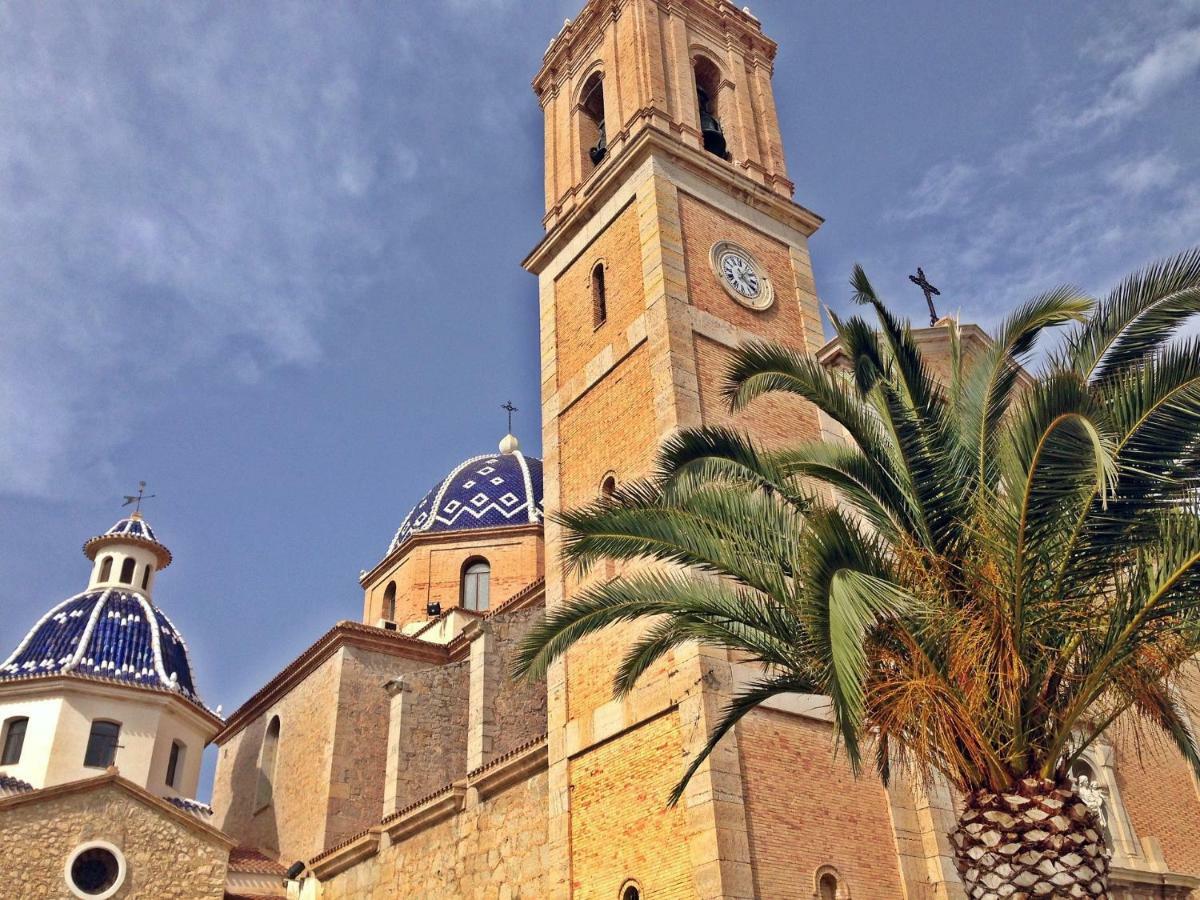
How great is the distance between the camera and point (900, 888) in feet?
35.6

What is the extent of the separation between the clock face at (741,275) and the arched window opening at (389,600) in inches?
512

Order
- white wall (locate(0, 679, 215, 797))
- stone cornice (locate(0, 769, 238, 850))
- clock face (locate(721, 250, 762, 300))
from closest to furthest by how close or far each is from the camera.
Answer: clock face (locate(721, 250, 762, 300)) → stone cornice (locate(0, 769, 238, 850)) → white wall (locate(0, 679, 215, 797))

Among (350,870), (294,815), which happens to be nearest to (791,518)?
(350,870)

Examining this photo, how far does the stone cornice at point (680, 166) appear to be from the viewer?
1499cm

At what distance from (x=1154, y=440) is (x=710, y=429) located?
281 cm

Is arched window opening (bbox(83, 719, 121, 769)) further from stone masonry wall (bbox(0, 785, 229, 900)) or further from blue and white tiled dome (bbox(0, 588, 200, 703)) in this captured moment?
stone masonry wall (bbox(0, 785, 229, 900))

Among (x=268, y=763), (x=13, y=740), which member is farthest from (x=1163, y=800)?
(x=13, y=740)

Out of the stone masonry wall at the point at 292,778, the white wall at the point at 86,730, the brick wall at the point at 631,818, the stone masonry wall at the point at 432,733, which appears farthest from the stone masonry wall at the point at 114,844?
the brick wall at the point at 631,818

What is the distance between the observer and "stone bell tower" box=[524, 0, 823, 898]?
1084 cm

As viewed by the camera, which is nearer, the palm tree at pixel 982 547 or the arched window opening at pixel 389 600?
the palm tree at pixel 982 547

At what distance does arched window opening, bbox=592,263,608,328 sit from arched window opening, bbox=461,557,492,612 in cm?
1038

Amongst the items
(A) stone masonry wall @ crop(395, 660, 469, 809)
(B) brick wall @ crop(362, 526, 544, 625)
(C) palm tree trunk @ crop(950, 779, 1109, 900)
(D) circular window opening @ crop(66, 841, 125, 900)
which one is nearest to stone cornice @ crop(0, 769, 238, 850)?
(D) circular window opening @ crop(66, 841, 125, 900)

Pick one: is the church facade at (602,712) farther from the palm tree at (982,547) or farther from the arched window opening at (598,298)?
the palm tree at (982,547)

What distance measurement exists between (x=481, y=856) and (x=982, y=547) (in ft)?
27.4
